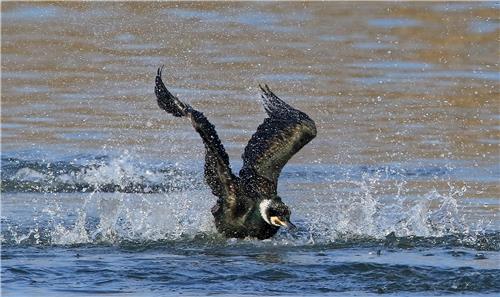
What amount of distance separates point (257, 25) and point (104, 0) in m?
2.31

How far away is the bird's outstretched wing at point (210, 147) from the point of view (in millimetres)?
8781

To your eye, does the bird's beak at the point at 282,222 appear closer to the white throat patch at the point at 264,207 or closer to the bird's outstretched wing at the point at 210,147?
the white throat patch at the point at 264,207

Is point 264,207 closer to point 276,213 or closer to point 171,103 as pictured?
point 276,213

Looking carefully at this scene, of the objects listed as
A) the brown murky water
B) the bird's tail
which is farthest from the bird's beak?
the brown murky water

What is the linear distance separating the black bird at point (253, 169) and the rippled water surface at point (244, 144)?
19 cm

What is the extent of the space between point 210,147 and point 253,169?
881 mm

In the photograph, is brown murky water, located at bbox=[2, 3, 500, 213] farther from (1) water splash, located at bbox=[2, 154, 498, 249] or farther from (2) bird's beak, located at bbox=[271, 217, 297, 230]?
(2) bird's beak, located at bbox=[271, 217, 297, 230]

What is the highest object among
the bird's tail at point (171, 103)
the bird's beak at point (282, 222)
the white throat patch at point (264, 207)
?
the bird's tail at point (171, 103)

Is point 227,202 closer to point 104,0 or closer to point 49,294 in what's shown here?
point 49,294

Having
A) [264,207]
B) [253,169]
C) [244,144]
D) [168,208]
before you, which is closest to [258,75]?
[244,144]

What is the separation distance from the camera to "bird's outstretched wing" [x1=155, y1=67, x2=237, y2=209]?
28.8 ft

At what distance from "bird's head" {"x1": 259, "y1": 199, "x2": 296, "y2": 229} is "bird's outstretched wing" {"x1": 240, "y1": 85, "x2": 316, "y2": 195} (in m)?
0.33

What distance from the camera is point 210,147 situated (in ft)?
29.2

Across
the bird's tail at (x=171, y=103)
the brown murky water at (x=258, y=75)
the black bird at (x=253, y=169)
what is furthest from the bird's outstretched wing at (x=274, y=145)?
the brown murky water at (x=258, y=75)
